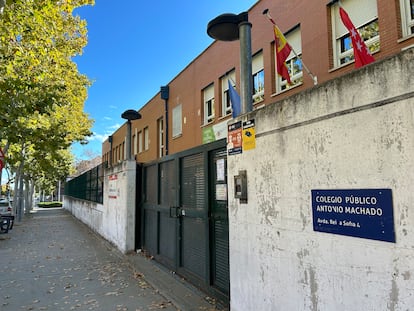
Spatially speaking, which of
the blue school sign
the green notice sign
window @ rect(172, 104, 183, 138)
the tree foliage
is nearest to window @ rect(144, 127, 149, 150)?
window @ rect(172, 104, 183, 138)

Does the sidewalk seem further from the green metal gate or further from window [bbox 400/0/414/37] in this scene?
window [bbox 400/0/414/37]

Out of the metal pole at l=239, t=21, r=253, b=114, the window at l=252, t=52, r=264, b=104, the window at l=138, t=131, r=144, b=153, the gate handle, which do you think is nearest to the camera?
the metal pole at l=239, t=21, r=253, b=114

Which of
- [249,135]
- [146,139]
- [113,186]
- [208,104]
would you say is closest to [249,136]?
[249,135]

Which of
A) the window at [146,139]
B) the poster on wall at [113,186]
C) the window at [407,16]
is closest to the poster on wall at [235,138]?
the window at [407,16]

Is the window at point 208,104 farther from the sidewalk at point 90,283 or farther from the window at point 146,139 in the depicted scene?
the window at point 146,139

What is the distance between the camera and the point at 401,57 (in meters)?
2.34

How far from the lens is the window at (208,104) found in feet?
55.3

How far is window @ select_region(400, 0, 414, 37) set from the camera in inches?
334

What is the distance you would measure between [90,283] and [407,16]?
913 cm

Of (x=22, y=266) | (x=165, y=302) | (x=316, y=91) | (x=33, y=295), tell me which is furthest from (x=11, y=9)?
(x=316, y=91)

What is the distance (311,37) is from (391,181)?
9.37m

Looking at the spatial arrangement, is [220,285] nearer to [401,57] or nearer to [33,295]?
[33,295]

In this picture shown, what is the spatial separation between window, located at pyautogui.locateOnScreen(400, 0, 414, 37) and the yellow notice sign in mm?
6632

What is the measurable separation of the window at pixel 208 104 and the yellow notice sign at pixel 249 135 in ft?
41.5
